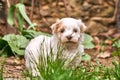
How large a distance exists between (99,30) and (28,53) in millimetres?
4065

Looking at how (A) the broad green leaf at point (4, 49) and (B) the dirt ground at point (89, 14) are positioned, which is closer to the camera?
(A) the broad green leaf at point (4, 49)

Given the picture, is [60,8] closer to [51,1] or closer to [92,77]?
[51,1]

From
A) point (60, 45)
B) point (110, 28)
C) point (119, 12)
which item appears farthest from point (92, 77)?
point (110, 28)

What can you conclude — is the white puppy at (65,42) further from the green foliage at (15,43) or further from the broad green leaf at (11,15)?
the broad green leaf at (11,15)

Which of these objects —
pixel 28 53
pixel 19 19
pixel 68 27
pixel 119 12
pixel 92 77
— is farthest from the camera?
pixel 119 12

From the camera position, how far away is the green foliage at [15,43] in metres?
6.57

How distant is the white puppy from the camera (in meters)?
5.20

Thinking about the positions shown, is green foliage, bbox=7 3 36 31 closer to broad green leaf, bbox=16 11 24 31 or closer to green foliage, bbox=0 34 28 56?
broad green leaf, bbox=16 11 24 31

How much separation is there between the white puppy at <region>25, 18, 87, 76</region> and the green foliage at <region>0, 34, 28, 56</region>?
902 millimetres

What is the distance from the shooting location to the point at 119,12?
8930mm

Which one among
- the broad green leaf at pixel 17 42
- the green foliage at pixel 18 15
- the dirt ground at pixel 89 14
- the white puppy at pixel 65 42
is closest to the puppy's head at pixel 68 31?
the white puppy at pixel 65 42

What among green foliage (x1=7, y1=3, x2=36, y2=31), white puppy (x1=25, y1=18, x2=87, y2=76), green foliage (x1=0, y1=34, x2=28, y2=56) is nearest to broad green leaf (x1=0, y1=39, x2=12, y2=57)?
green foliage (x1=0, y1=34, x2=28, y2=56)

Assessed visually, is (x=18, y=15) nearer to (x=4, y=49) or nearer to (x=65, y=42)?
(x=4, y=49)

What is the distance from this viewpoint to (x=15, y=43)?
6.60 meters
